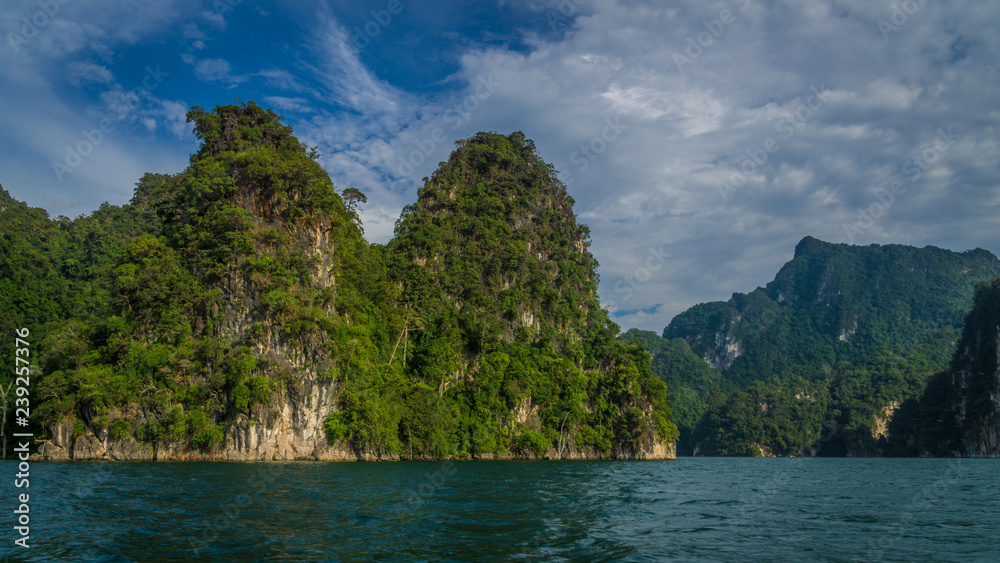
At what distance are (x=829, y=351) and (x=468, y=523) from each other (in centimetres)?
18452

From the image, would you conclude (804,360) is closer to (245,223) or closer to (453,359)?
(453,359)

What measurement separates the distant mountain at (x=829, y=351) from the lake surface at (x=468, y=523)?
105999 mm

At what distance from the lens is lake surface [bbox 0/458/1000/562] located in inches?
372

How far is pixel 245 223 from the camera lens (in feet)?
139

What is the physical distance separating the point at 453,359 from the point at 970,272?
634 feet

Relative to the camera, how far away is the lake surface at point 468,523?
9.44 meters

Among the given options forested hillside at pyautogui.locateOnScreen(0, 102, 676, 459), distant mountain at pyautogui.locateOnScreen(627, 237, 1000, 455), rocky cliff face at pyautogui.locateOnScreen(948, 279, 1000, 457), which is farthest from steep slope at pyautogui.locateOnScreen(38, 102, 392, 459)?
distant mountain at pyautogui.locateOnScreen(627, 237, 1000, 455)

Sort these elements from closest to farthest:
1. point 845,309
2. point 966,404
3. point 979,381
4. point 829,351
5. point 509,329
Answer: point 509,329
point 979,381
point 966,404
point 829,351
point 845,309

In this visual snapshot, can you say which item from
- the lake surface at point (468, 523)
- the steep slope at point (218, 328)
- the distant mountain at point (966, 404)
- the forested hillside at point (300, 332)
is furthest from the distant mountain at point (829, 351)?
the lake surface at point (468, 523)

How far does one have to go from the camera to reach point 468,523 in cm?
1234

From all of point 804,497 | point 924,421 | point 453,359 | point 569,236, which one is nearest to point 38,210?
point 453,359

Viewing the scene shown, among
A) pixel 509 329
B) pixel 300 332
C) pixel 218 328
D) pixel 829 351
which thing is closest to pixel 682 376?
pixel 829 351

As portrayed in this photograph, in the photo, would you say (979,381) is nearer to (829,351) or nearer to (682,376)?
(829,351)

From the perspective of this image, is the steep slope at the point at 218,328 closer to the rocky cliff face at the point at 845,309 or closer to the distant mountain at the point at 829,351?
the distant mountain at the point at 829,351
